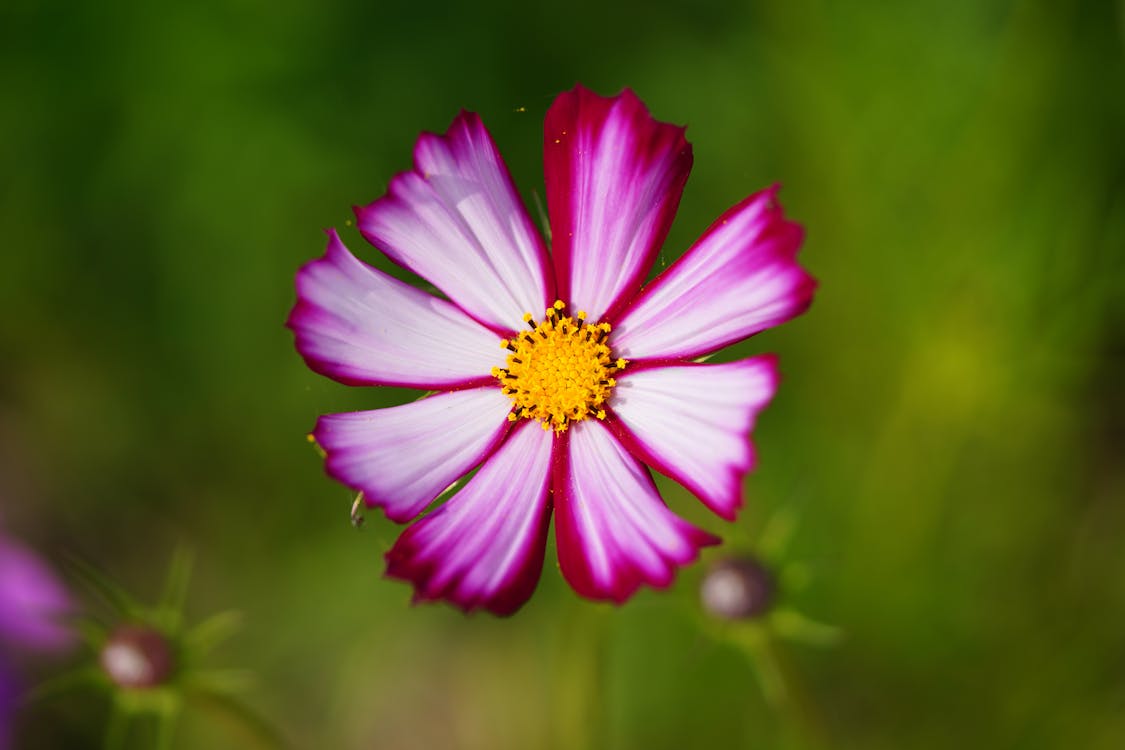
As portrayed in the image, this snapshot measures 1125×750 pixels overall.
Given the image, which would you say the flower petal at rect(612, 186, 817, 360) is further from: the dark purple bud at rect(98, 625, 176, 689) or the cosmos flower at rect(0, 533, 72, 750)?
the cosmos flower at rect(0, 533, 72, 750)

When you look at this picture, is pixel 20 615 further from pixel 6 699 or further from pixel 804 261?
pixel 804 261

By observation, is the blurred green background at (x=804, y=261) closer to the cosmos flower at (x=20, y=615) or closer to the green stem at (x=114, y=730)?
the green stem at (x=114, y=730)

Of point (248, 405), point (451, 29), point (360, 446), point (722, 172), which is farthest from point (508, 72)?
point (360, 446)

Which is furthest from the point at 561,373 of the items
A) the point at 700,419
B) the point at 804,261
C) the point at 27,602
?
the point at 27,602

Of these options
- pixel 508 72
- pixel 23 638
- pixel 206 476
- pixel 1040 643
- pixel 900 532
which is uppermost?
pixel 508 72

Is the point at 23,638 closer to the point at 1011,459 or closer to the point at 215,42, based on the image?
the point at 215,42

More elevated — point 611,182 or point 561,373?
point 611,182

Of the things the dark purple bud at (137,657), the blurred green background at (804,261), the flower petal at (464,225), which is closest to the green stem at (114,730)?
the blurred green background at (804,261)

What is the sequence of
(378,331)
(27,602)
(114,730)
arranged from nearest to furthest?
(378,331) → (27,602) → (114,730)
